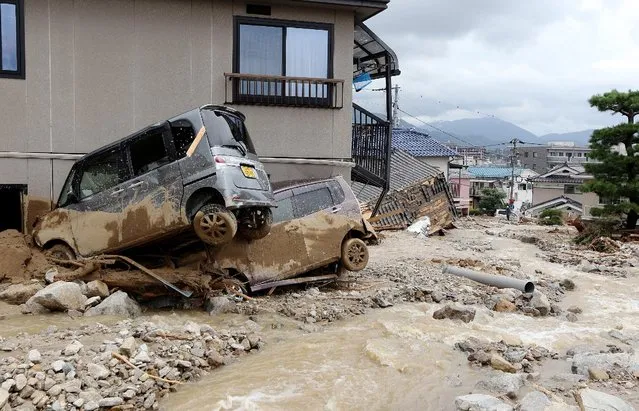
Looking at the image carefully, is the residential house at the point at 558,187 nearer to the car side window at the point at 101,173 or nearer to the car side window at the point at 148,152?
the car side window at the point at 148,152

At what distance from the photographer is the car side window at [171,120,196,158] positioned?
856cm

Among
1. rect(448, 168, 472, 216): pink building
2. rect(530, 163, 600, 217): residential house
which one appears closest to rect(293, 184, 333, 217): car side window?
rect(448, 168, 472, 216): pink building

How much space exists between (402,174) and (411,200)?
4.02 m

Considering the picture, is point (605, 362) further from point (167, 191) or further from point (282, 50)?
point (282, 50)

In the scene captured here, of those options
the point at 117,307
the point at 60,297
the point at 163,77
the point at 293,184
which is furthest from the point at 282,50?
the point at 60,297

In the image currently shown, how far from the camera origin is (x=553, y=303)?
11.0 metres

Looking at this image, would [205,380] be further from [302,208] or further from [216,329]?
[302,208]

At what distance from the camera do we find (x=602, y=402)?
544 centimetres

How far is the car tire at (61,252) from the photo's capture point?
919cm

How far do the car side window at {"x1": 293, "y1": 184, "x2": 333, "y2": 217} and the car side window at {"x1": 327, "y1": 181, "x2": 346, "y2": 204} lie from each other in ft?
0.25

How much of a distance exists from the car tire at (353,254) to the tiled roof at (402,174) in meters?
12.6

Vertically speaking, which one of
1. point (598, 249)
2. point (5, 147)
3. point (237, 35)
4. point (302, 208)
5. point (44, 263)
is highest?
point (237, 35)

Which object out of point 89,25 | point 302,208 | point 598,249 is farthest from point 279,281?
point 598,249

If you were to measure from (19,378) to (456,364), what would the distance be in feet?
15.9
